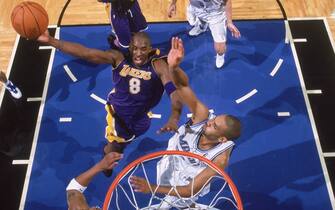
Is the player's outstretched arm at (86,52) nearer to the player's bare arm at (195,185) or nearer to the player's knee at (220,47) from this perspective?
the player's bare arm at (195,185)

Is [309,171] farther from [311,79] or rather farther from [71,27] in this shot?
[71,27]

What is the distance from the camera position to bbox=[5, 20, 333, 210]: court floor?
497 centimetres

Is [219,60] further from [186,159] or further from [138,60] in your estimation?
[186,159]

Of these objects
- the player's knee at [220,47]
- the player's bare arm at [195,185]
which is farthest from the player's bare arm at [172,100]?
the player's knee at [220,47]

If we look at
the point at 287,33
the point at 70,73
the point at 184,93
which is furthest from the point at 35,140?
the point at 287,33

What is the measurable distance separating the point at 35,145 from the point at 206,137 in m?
2.15

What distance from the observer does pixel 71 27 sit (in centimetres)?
671

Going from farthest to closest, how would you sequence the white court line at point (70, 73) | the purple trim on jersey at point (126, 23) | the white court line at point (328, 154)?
the white court line at point (70, 73) < the purple trim on jersey at point (126, 23) < the white court line at point (328, 154)

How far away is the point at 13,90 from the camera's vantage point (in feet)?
18.5

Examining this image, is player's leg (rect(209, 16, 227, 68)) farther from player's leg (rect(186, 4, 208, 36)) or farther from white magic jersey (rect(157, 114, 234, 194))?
white magic jersey (rect(157, 114, 234, 194))

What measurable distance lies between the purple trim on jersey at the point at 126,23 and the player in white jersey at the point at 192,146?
1.10m

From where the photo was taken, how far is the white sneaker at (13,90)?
5.62m

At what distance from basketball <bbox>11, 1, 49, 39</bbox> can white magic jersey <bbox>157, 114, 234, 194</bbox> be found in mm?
1804

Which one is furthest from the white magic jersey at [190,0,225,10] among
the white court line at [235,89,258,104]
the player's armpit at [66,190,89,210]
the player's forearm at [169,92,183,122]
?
the player's armpit at [66,190,89,210]
